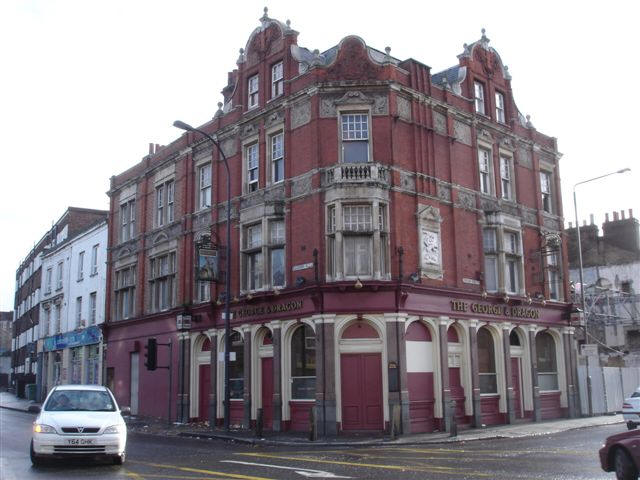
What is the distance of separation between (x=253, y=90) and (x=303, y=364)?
37.2ft

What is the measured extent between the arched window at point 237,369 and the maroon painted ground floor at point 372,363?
0.13ft

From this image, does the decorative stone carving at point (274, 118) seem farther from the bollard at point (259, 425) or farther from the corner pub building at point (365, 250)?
the bollard at point (259, 425)

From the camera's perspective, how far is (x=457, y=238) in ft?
87.4

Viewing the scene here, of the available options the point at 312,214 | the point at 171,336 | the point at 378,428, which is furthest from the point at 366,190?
the point at 171,336

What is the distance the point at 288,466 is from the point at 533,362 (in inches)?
656

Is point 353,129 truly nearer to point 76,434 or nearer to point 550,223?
point 550,223

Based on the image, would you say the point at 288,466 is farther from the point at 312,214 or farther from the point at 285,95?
the point at 285,95

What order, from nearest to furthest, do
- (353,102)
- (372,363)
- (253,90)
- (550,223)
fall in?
(372,363) < (353,102) < (253,90) < (550,223)

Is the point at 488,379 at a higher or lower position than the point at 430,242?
lower

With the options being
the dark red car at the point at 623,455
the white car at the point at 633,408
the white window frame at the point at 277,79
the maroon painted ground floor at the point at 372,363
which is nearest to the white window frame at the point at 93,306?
the maroon painted ground floor at the point at 372,363

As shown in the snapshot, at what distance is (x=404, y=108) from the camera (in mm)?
25641

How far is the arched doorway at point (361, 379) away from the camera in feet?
75.7

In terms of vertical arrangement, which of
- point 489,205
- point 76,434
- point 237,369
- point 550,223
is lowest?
point 76,434

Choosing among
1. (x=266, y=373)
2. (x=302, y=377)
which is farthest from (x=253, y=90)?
(x=302, y=377)
